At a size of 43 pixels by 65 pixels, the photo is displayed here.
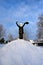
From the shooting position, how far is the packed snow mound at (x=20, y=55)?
100 cm

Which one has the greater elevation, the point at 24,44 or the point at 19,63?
the point at 24,44

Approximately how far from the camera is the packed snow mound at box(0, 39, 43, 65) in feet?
3.28

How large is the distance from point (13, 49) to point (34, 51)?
6.1 inches

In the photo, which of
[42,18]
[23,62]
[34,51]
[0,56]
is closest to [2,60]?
[0,56]

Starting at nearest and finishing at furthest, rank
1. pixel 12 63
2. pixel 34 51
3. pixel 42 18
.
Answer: pixel 12 63 → pixel 34 51 → pixel 42 18

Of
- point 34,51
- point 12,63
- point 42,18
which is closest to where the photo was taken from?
point 12,63

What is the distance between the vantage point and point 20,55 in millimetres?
1024

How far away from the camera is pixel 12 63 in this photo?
3.22ft

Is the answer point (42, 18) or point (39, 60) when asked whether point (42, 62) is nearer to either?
point (39, 60)

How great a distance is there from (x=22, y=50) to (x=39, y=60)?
15cm

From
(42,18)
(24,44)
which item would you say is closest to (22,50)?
(24,44)

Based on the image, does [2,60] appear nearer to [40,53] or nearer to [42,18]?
[40,53]

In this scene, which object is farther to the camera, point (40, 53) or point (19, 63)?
point (40, 53)

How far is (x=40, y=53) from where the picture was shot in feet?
3.77
